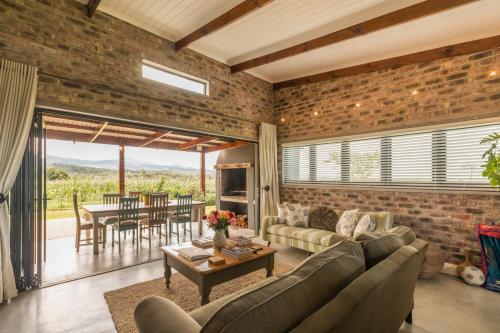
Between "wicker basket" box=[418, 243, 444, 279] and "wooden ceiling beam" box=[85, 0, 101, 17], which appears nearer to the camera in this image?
"wooden ceiling beam" box=[85, 0, 101, 17]

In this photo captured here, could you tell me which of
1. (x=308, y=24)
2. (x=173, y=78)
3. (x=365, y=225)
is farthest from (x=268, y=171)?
(x=308, y=24)

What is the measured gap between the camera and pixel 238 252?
2.68 m

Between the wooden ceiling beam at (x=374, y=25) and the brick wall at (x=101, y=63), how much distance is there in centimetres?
144

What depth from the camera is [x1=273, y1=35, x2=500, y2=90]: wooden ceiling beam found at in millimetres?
3549

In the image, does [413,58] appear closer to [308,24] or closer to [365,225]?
[308,24]

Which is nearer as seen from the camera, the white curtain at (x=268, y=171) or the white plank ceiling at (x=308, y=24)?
the white plank ceiling at (x=308, y=24)

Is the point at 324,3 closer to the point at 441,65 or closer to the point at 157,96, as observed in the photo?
the point at 441,65

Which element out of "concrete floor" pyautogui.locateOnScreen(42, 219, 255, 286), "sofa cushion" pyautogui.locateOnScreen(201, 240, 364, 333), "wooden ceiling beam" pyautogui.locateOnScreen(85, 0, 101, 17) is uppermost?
"wooden ceiling beam" pyautogui.locateOnScreen(85, 0, 101, 17)

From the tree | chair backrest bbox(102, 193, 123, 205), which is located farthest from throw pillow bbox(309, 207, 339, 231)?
the tree

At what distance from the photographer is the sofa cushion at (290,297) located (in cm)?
87

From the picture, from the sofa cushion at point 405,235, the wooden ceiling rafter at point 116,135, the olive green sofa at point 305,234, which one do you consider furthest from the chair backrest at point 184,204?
the sofa cushion at point 405,235

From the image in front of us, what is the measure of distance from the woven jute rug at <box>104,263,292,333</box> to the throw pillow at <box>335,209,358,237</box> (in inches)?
55.1

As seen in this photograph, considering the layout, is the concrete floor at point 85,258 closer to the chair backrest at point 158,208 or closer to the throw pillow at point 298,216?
the chair backrest at point 158,208

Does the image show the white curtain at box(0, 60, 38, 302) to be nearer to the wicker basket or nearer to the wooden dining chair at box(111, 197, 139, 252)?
the wooden dining chair at box(111, 197, 139, 252)
